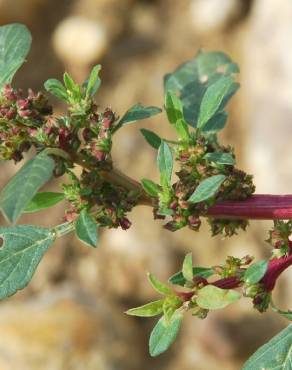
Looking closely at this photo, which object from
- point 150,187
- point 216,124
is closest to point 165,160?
point 150,187

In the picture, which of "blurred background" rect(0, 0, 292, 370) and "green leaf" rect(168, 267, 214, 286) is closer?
"green leaf" rect(168, 267, 214, 286)

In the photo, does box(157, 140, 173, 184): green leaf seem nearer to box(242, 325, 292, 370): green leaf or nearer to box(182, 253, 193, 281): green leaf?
box(182, 253, 193, 281): green leaf

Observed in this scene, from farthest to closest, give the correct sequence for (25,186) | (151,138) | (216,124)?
(216,124) < (151,138) < (25,186)

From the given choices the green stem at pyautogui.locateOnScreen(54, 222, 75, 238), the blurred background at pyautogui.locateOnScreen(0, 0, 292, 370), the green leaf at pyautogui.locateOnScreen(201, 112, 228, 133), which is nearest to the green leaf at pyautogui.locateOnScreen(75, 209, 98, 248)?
the green stem at pyautogui.locateOnScreen(54, 222, 75, 238)

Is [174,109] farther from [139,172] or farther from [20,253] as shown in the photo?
[139,172]

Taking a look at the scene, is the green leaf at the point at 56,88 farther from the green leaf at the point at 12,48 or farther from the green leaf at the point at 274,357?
the green leaf at the point at 274,357

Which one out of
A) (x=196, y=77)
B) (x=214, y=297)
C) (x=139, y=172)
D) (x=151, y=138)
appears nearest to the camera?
(x=214, y=297)
